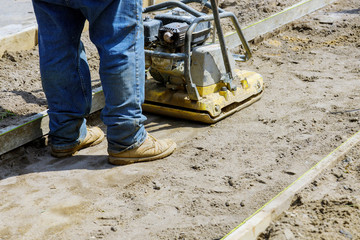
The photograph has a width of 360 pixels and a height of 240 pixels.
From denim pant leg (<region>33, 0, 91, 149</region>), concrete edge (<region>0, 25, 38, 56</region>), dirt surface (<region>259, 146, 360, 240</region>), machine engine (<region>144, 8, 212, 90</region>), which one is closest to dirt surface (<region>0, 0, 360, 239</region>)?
dirt surface (<region>259, 146, 360, 240</region>)

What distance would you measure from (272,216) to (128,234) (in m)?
0.78

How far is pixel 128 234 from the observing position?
2775 millimetres

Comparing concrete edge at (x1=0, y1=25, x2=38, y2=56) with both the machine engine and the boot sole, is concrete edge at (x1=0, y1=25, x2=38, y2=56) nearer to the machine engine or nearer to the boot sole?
the machine engine

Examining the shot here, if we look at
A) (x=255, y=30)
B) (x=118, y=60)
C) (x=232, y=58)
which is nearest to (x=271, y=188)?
(x=118, y=60)

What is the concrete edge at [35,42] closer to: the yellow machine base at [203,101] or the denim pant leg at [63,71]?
the denim pant leg at [63,71]

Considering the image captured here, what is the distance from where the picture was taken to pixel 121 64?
128 inches

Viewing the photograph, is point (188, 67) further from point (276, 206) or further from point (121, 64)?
point (276, 206)

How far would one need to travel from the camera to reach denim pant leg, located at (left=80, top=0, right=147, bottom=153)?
126 inches

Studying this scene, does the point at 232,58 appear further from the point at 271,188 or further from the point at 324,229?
the point at 324,229

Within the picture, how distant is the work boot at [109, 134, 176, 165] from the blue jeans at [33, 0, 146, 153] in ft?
0.15

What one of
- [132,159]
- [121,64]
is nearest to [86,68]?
[121,64]

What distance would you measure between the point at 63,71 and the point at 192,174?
3.69ft

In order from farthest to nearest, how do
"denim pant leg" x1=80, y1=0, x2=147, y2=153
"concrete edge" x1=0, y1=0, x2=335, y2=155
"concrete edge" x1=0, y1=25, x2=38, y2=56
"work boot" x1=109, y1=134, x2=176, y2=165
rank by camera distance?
"concrete edge" x1=0, y1=25, x2=38, y2=56
"concrete edge" x1=0, y1=0, x2=335, y2=155
"work boot" x1=109, y1=134, x2=176, y2=165
"denim pant leg" x1=80, y1=0, x2=147, y2=153

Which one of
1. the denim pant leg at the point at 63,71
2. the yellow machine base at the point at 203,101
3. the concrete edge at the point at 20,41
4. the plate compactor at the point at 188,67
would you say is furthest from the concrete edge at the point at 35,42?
the plate compactor at the point at 188,67
